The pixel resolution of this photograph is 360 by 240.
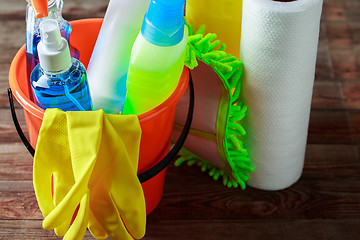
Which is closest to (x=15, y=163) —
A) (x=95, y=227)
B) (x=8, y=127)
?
(x=8, y=127)

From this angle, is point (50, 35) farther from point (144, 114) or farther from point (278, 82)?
point (278, 82)

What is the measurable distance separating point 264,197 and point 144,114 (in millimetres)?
317

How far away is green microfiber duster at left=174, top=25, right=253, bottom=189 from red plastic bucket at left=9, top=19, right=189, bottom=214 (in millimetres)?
54

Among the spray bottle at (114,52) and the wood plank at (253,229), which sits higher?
the spray bottle at (114,52)

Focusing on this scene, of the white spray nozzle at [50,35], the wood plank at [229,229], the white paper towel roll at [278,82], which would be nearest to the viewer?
the white spray nozzle at [50,35]

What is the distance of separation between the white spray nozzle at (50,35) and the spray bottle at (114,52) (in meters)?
0.12

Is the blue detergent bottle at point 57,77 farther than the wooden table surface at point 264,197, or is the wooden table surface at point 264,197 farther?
the wooden table surface at point 264,197

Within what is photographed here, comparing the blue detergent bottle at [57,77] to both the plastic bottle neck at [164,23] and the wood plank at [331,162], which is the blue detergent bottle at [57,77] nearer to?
the plastic bottle neck at [164,23]

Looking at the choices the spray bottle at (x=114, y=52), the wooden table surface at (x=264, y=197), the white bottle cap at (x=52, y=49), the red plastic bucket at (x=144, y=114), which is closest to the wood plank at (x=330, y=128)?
the wooden table surface at (x=264, y=197)

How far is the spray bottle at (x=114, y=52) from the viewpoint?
2.26 ft

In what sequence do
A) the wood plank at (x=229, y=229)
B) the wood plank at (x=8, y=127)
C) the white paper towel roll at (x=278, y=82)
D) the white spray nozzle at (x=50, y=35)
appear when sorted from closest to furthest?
the white spray nozzle at (x=50, y=35) → the white paper towel roll at (x=278, y=82) → the wood plank at (x=229, y=229) → the wood plank at (x=8, y=127)

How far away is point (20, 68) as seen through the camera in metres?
0.68

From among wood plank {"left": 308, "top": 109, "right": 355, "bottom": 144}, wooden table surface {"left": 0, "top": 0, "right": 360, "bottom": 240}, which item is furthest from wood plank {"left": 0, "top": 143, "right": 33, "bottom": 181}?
wood plank {"left": 308, "top": 109, "right": 355, "bottom": 144}

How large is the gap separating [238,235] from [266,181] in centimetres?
10
